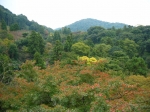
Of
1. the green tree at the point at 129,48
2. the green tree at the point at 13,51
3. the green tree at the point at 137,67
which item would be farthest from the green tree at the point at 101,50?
the green tree at the point at 13,51

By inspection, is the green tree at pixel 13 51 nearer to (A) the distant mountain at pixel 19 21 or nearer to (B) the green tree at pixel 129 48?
(B) the green tree at pixel 129 48

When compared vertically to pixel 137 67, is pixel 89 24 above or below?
above

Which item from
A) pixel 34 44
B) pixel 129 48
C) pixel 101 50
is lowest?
pixel 101 50

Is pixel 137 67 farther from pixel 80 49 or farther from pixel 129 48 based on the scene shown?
pixel 129 48

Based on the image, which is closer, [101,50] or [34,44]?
[34,44]

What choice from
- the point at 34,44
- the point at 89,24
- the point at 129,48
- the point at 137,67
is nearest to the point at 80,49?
the point at 34,44

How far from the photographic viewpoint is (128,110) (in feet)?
22.3

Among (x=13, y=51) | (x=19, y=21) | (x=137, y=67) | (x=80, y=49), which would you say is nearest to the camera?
(x=137, y=67)

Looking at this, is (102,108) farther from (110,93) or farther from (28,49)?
(28,49)

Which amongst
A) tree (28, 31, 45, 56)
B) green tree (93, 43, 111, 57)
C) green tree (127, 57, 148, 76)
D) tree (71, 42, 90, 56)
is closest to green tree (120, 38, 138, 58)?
green tree (93, 43, 111, 57)

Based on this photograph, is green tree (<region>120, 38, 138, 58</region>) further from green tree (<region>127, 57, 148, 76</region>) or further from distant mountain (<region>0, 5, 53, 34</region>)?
distant mountain (<region>0, 5, 53, 34</region>)

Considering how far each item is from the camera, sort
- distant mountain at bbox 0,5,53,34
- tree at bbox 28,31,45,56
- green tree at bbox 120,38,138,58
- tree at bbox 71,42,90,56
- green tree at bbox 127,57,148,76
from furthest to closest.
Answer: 1. distant mountain at bbox 0,5,53,34
2. green tree at bbox 120,38,138,58
3. tree at bbox 28,31,45,56
4. tree at bbox 71,42,90,56
5. green tree at bbox 127,57,148,76

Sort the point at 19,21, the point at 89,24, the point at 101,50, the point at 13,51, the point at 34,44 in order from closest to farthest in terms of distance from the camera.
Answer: the point at 13,51 < the point at 34,44 < the point at 101,50 < the point at 19,21 < the point at 89,24

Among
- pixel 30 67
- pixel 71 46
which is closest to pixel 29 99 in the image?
pixel 30 67
